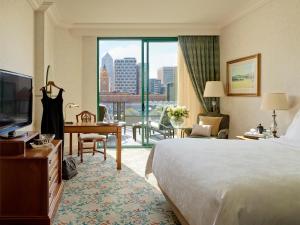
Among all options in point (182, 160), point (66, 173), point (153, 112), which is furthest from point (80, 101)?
point (182, 160)

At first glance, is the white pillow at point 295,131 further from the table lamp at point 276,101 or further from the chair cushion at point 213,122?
the chair cushion at point 213,122

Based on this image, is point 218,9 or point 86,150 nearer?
point 218,9

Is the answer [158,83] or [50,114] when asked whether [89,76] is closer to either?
[158,83]

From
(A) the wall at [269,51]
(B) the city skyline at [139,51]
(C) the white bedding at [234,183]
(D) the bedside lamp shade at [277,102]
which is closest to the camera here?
(C) the white bedding at [234,183]

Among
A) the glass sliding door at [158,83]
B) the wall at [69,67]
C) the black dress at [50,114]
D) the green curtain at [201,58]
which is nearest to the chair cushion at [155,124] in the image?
the glass sliding door at [158,83]

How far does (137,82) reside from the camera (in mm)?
6770

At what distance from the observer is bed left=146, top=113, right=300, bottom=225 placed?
154 cm

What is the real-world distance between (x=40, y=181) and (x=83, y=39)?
4.39 m

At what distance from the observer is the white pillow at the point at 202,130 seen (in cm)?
531

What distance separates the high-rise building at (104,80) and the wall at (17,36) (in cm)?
206

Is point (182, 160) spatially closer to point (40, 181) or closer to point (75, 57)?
point (40, 181)

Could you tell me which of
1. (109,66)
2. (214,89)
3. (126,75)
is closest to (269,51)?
(214,89)

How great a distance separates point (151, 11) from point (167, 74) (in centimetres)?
182

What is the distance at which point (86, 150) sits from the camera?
6.11 meters
